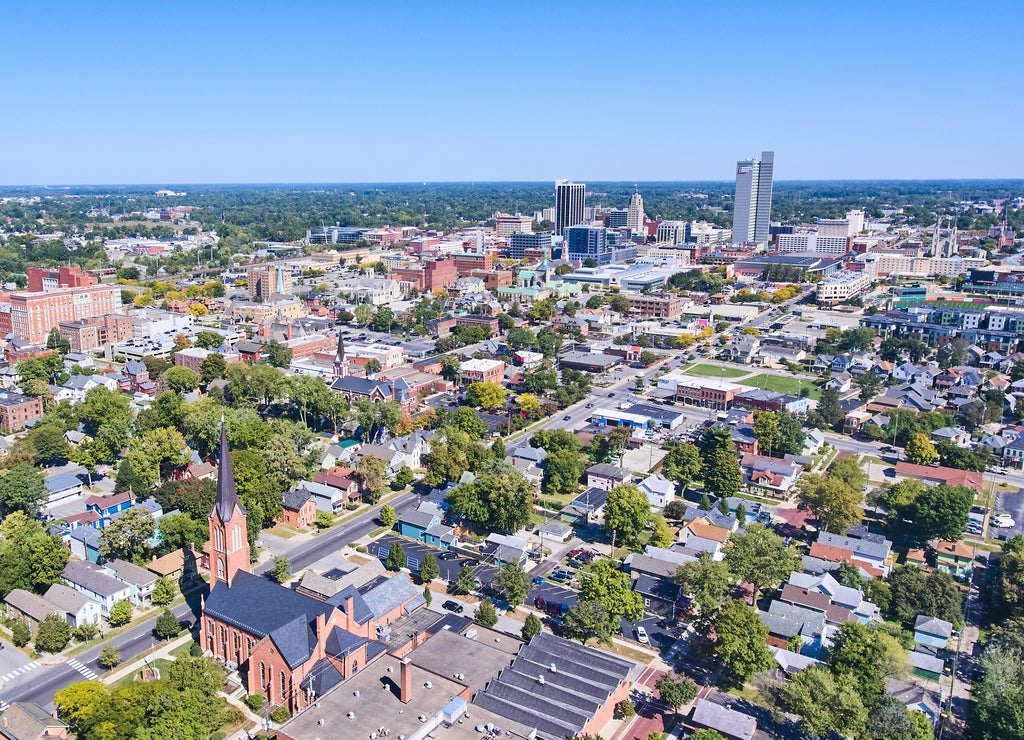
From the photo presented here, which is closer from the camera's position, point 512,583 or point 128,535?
point 512,583

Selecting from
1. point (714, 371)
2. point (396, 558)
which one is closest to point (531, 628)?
point (396, 558)

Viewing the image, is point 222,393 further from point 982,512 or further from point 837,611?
point 982,512

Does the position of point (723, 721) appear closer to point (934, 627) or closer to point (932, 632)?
point (932, 632)

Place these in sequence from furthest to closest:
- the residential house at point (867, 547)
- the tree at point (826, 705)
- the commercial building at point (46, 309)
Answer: the commercial building at point (46, 309) < the residential house at point (867, 547) < the tree at point (826, 705)

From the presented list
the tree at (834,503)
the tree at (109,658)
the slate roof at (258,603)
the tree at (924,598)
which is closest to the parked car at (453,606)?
the slate roof at (258,603)

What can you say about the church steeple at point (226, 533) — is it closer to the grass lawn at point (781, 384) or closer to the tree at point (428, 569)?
the tree at point (428, 569)
